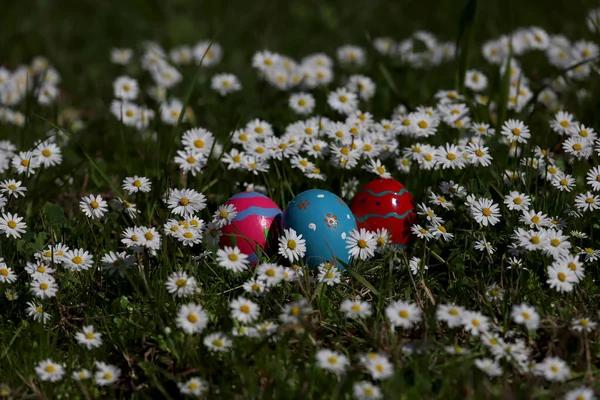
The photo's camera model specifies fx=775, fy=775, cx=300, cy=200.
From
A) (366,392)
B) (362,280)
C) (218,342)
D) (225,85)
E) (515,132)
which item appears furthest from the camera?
(225,85)

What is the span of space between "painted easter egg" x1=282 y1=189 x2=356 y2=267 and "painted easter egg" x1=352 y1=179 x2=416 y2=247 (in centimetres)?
14

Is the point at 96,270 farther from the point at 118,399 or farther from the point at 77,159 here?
the point at 77,159

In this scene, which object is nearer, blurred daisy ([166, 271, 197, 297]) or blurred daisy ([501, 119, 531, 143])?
blurred daisy ([166, 271, 197, 297])

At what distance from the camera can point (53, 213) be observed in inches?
133

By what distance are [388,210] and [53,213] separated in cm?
146

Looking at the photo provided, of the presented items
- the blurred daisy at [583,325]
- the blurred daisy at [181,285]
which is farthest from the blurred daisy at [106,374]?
the blurred daisy at [583,325]

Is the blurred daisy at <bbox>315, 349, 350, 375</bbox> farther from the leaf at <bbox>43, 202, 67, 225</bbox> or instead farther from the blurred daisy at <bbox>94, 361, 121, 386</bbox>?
the leaf at <bbox>43, 202, 67, 225</bbox>

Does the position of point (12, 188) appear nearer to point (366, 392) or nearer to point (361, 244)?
point (361, 244)

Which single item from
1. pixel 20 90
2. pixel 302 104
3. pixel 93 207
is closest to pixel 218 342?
pixel 93 207

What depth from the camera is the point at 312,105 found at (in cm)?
414

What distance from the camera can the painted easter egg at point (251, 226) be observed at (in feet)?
9.88

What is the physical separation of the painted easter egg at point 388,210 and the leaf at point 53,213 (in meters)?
1.28

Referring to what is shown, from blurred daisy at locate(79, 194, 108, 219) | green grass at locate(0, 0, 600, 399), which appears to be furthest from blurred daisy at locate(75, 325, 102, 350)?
blurred daisy at locate(79, 194, 108, 219)

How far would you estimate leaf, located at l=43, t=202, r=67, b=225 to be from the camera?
3367 mm
